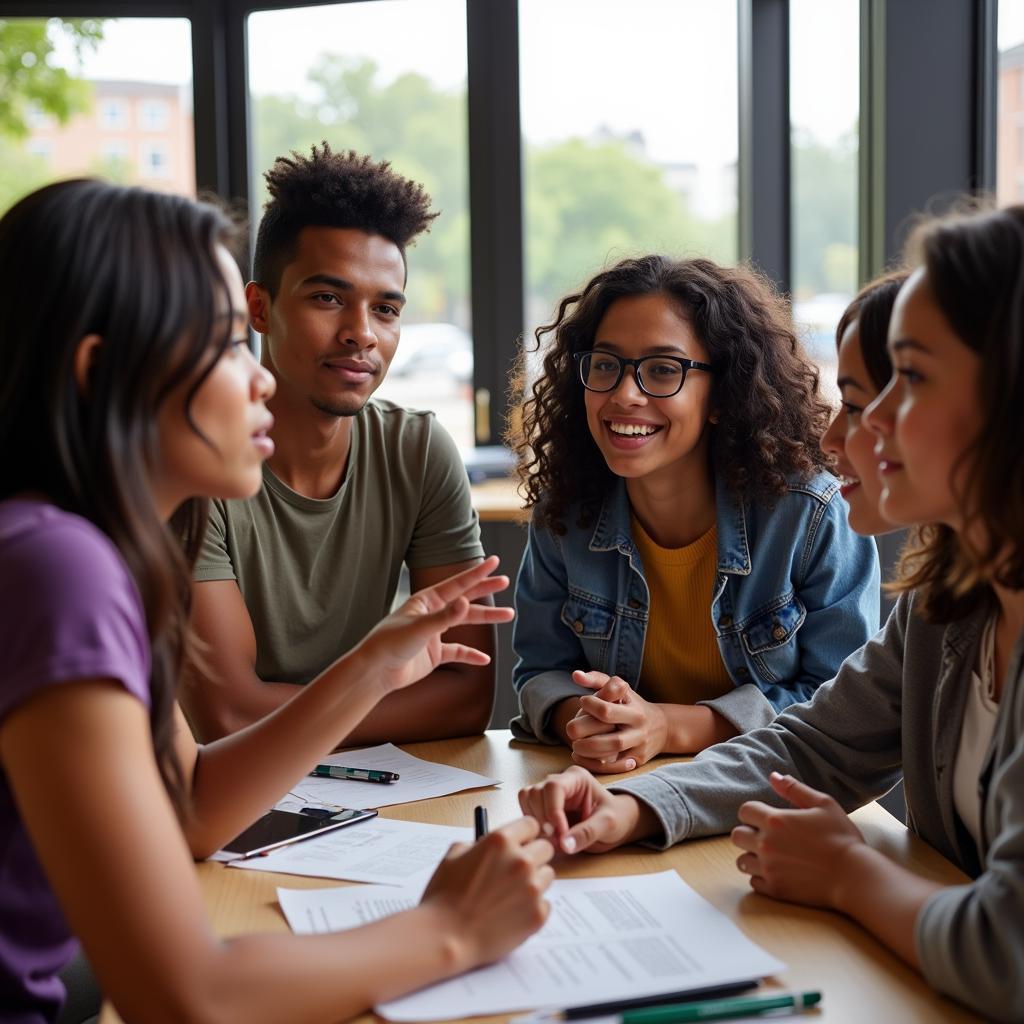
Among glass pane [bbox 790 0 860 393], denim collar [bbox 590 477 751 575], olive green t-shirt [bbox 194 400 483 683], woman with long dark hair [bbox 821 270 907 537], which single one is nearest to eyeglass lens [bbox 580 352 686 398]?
denim collar [bbox 590 477 751 575]

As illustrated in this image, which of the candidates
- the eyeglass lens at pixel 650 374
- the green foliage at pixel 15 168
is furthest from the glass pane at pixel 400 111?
the eyeglass lens at pixel 650 374

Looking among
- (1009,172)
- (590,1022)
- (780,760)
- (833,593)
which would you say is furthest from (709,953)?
(1009,172)

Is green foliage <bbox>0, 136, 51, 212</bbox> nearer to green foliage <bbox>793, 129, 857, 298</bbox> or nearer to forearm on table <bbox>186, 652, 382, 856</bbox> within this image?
green foliage <bbox>793, 129, 857, 298</bbox>

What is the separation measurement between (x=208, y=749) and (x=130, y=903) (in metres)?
0.51

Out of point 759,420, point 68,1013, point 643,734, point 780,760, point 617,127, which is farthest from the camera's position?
point 617,127

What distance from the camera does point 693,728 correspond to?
1648 millimetres

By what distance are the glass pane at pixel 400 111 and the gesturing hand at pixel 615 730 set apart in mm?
2568

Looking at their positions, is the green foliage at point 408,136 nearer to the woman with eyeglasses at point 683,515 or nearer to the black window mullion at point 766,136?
the black window mullion at point 766,136

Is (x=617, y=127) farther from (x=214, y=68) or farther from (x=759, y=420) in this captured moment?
(x=759, y=420)

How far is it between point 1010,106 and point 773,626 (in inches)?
66.1

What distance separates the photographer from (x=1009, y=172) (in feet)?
9.31

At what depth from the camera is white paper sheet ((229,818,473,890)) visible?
122 centimetres

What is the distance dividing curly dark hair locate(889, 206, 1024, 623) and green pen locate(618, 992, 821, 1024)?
0.42m

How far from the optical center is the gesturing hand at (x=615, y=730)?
1.55m
